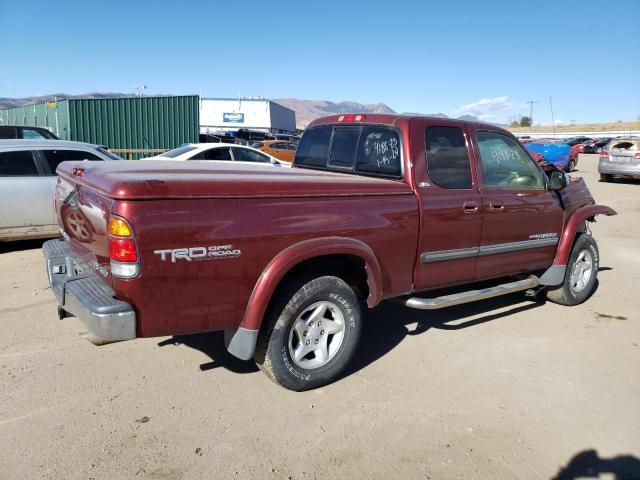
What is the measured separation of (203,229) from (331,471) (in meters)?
1.50

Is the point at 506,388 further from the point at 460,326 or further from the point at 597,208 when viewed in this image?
the point at 597,208

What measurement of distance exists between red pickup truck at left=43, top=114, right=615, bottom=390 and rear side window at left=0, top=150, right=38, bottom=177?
3831 mm

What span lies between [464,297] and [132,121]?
19.4 meters

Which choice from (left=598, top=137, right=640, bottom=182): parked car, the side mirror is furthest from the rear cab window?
(left=598, top=137, right=640, bottom=182): parked car

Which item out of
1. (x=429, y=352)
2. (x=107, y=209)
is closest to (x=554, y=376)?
(x=429, y=352)

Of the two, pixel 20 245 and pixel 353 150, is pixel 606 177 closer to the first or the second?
pixel 353 150

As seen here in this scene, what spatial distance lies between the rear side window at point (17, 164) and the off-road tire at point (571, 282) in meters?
6.84

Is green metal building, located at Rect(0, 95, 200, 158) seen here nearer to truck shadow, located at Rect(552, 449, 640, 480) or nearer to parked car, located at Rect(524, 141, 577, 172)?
parked car, located at Rect(524, 141, 577, 172)

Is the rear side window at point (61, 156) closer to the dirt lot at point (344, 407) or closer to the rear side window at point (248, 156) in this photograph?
the dirt lot at point (344, 407)

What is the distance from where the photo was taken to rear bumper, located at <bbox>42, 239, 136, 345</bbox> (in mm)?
2898

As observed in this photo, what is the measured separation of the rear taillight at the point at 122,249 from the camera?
9.21 ft

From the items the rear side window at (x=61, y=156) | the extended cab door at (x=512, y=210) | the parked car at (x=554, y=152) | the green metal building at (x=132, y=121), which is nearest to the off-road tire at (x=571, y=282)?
the extended cab door at (x=512, y=210)

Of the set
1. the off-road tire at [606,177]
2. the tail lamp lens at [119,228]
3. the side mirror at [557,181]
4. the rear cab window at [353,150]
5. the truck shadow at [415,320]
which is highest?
the rear cab window at [353,150]

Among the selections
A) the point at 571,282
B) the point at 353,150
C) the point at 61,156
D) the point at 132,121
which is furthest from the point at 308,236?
the point at 132,121
